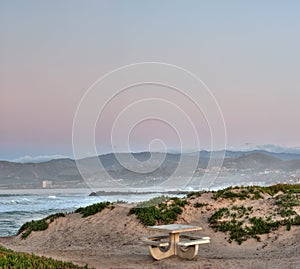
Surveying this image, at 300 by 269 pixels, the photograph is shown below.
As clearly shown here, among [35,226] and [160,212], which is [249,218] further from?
[35,226]

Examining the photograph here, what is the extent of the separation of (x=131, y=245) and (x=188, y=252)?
3.29 meters

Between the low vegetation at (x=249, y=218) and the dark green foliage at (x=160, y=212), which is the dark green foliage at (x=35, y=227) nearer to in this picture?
the dark green foliage at (x=160, y=212)

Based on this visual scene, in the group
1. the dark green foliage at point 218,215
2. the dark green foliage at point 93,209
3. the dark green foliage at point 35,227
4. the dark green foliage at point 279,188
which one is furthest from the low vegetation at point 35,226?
the dark green foliage at point 279,188

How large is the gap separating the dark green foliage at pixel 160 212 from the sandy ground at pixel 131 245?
0.25 meters

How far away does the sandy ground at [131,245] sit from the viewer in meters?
11.7

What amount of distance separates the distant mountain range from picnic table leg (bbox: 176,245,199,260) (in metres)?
→ 5.82

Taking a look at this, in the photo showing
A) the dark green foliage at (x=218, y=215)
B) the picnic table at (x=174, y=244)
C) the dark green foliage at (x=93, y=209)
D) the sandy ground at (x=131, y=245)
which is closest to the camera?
the sandy ground at (x=131, y=245)

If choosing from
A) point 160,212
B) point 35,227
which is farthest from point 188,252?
point 35,227

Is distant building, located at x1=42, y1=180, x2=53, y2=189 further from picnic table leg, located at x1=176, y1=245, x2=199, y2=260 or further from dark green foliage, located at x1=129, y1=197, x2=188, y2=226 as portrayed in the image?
picnic table leg, located at x1=176, y1=245, x2=199, y2=260

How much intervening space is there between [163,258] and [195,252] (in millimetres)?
894

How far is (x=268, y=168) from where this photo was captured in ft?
158

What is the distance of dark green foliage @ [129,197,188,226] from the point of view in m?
16.8

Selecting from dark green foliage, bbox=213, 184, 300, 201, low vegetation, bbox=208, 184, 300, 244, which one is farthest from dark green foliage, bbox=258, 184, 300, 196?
low vegetation, bbox=208, 184, 300, 244

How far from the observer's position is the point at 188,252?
478 inches
